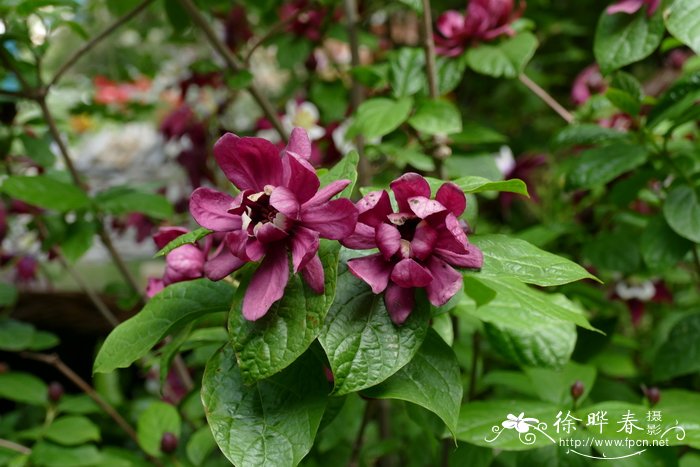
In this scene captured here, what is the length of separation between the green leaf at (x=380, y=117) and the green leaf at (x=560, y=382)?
36 cm

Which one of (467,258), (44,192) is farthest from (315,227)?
(44,192)

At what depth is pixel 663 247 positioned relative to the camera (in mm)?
850

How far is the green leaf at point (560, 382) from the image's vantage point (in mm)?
759

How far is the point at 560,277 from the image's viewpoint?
0.45 meters

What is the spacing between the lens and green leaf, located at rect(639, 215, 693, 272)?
2.76 feet

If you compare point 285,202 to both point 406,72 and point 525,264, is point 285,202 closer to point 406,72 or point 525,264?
point 525,264

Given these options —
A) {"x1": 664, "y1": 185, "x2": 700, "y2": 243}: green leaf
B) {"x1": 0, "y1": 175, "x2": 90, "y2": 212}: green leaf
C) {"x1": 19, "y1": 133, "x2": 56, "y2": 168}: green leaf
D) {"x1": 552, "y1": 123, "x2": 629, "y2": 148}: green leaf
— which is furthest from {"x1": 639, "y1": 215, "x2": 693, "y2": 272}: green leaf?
{"x1": 19, "y1": 133, "x2": 56, "y2": 168}: green leaf

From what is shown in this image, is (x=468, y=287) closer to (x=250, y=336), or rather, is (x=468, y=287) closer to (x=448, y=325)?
(x=448, y=325)

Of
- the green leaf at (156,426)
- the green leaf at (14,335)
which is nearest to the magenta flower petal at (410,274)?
the green leaf at (156,426)

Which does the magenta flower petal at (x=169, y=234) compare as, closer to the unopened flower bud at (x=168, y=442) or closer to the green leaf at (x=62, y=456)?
the unopened flower bud at (x=168, y=442)

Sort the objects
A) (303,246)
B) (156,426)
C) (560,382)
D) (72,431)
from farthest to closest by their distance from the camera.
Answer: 1. (72,431)
2. (156,426)
3. (560,382)
4. (303,246)

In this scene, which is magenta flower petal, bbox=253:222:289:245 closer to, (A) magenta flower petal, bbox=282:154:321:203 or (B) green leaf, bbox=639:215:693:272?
(A) magenta flower petal, bbox=282:154:321:203

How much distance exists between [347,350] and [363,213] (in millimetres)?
105

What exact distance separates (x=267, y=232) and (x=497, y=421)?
0.34 m
